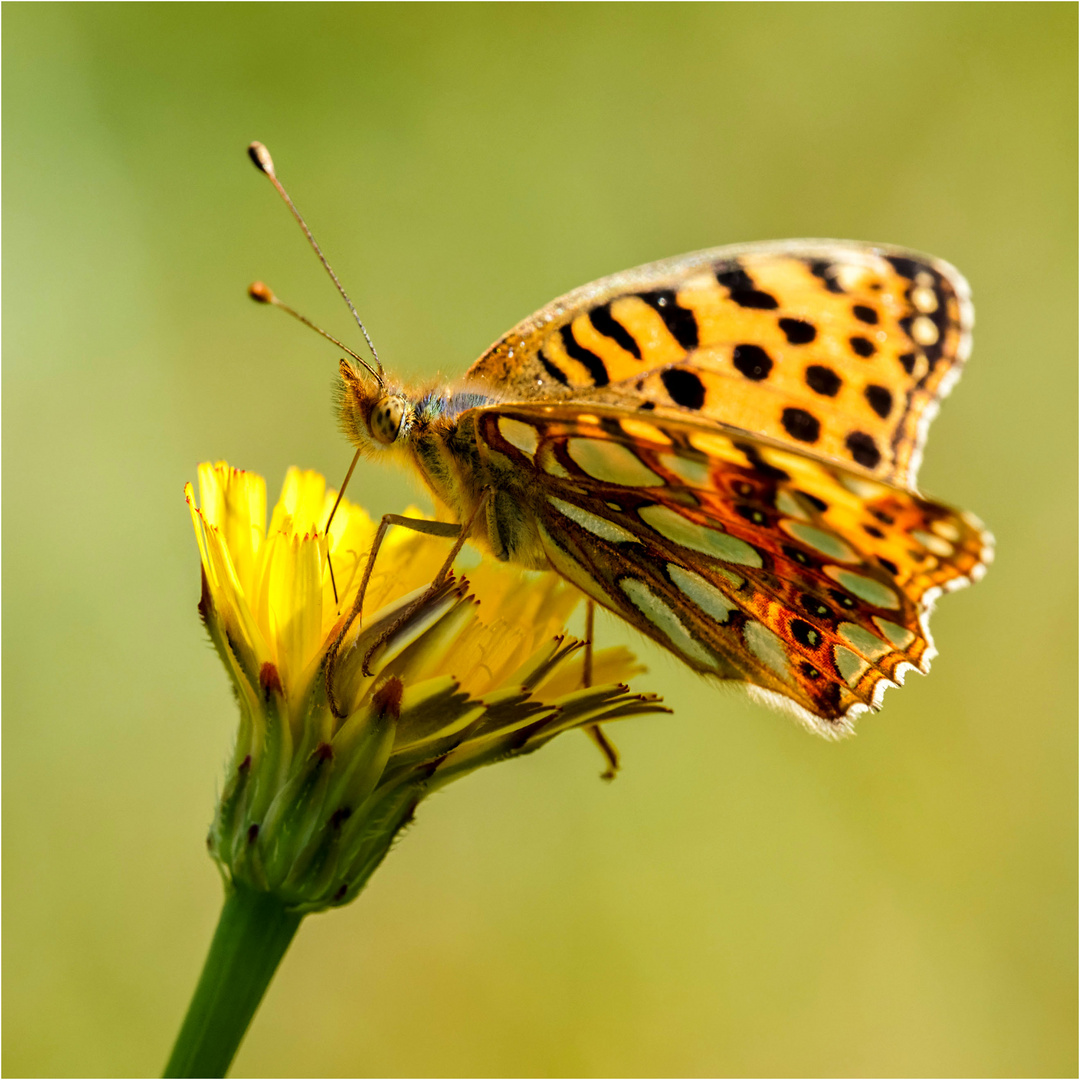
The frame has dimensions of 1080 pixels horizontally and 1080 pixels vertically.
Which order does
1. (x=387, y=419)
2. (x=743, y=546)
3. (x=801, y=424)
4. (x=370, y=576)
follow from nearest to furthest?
1. (x=743, y=546)
2. (x=370, y=576)
3. (x=387, y=419)
4. (x=801, y=424)

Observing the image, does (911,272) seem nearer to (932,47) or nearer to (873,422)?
(873,422)

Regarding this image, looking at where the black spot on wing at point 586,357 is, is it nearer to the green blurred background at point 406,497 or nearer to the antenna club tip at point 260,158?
the antenna club tip at point 260,158

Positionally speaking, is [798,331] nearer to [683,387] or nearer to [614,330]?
[683,387]

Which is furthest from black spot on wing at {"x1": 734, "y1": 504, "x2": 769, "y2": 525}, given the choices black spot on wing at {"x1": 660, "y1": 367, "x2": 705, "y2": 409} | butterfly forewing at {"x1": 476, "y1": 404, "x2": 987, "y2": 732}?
black spot on wing at {"x1": 660, "y1": 367, "x2": 705, "y2": 409}

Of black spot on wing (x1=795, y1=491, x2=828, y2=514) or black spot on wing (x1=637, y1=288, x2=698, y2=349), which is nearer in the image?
black spot on wing (x1=795, y1=491, x2=828, y2=514)

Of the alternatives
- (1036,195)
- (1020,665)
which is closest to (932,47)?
(1036,195)

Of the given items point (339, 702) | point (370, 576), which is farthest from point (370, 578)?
point (339, 702)

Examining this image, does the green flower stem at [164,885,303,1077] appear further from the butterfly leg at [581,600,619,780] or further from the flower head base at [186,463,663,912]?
the butterfly leg at [581,600,619,780]
